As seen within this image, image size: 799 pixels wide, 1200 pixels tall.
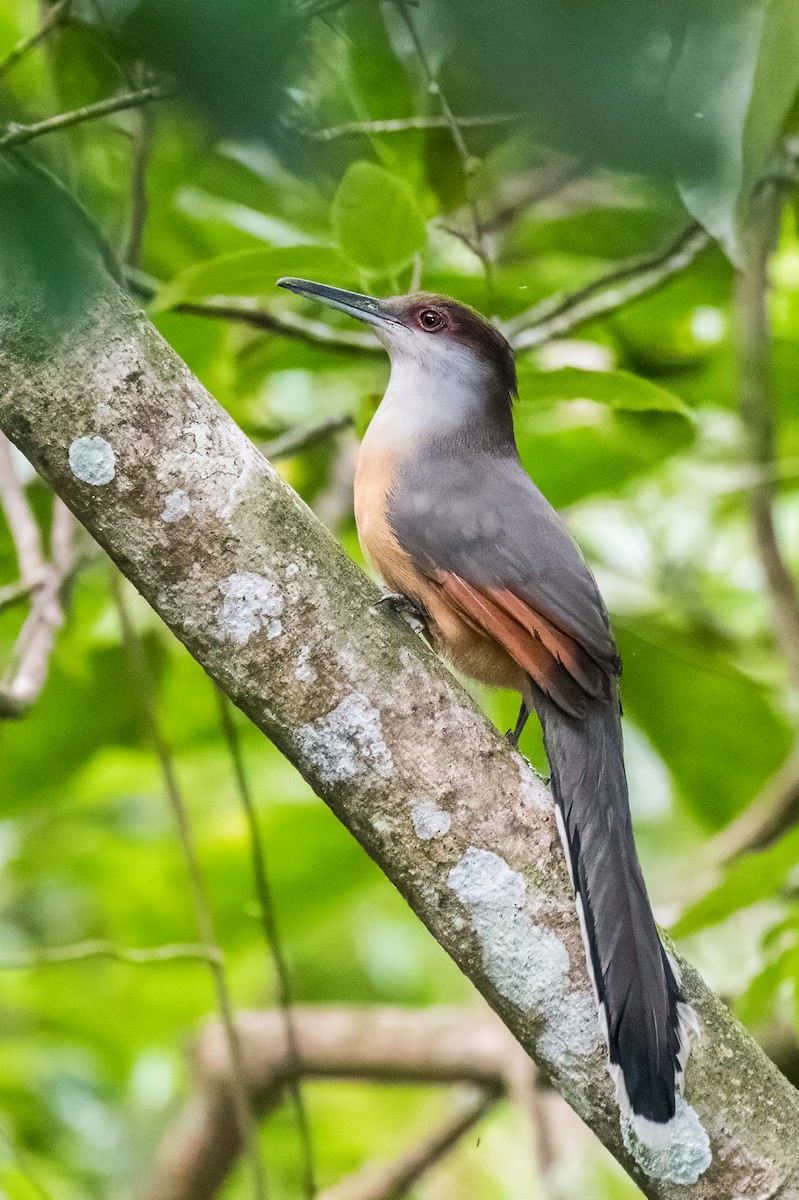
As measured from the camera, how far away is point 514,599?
7.95ft

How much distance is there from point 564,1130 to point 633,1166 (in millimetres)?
2363

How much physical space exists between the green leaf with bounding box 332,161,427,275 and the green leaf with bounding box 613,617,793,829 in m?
1.43

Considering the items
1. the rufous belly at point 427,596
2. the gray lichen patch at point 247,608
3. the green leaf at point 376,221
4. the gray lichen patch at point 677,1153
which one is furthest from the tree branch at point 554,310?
the gray lichen patch at point 677,1153

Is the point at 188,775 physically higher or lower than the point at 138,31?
lower

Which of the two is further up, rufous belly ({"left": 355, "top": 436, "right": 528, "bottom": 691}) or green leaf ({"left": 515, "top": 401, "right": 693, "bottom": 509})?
rufous belly ({"left": 355, "top": 436, "right": 528, "bottom": 691})

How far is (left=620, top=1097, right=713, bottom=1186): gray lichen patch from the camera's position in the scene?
196 cm

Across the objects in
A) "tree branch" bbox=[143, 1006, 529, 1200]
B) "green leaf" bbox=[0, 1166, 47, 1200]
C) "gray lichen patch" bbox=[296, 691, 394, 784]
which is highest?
"gray lichen patch" bbox=[296, 691, 394, 784]

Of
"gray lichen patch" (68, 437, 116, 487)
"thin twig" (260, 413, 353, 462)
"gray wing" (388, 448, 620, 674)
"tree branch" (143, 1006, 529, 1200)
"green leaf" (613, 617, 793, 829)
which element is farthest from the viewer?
"tree branch" (143, 1006, 529, 1200)

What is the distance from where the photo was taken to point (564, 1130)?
4.19 meters

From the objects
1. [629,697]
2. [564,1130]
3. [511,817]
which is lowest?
[564,1130]

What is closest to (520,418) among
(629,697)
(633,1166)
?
(629,697)

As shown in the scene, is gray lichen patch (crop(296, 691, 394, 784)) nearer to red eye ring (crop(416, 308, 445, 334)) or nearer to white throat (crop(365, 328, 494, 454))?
white throat (crop(365, 328, 494, 454))

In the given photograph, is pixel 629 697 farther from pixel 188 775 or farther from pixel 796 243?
pixel 188 775

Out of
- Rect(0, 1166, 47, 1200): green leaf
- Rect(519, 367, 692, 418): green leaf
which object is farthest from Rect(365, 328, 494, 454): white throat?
Rect(0, 1166, 47, 1200): green leaf
